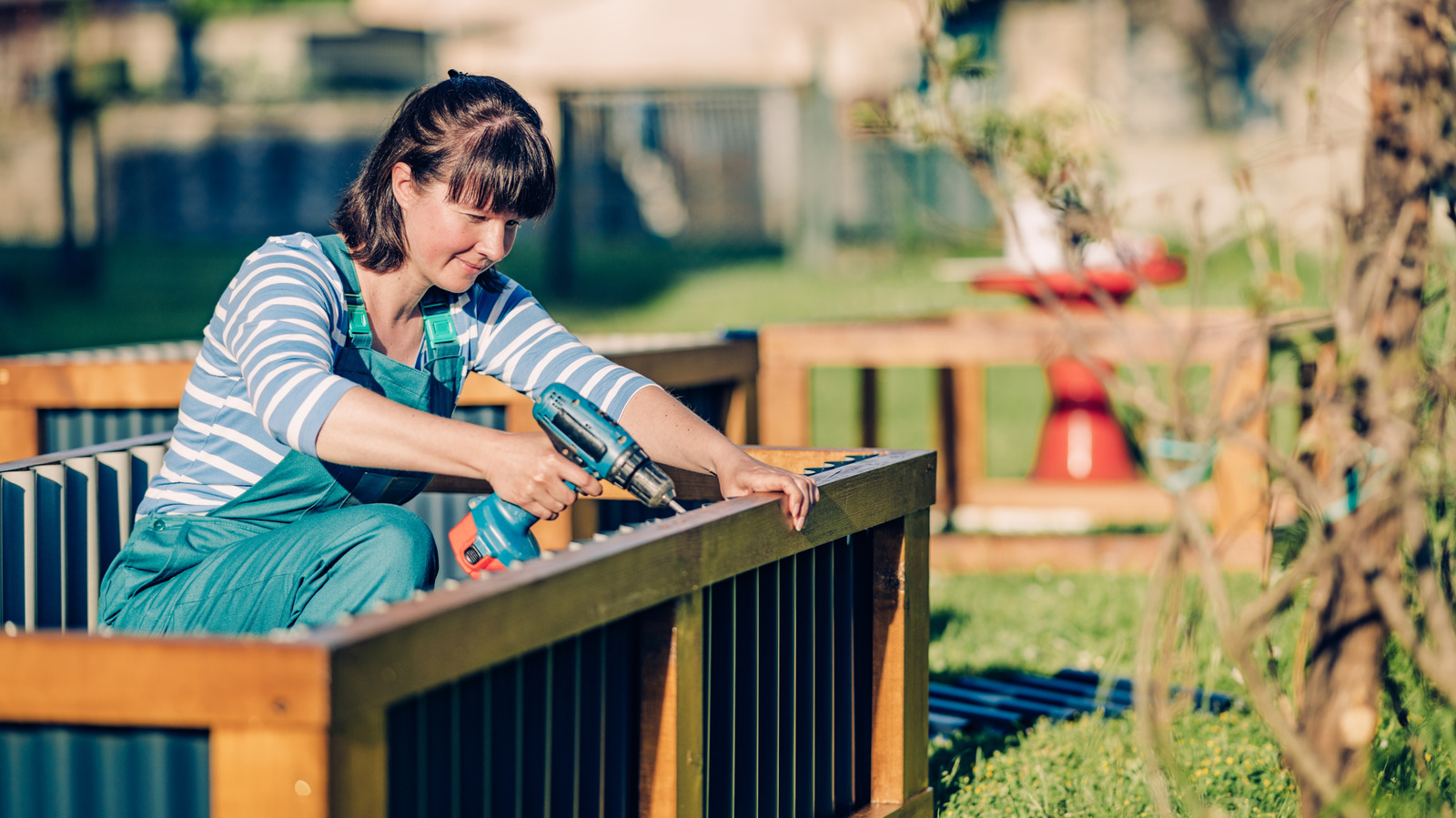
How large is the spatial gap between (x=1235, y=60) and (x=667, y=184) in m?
8.18

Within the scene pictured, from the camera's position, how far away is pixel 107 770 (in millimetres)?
1705

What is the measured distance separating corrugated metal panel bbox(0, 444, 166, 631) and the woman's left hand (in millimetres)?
1317

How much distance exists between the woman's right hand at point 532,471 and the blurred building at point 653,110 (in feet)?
37.3

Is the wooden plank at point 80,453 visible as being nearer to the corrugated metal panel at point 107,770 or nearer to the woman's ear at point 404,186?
the woman's ear at point 404,186

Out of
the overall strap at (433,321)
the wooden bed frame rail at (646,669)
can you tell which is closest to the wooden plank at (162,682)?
the wooden bed frame rail at (646,669)

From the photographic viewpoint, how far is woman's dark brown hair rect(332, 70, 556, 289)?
2.59m

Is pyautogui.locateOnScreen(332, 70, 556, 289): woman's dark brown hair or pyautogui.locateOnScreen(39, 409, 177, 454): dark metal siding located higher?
pyautogui.locateOnScreen(332, 70, 556, 289): woman's dark brown hair

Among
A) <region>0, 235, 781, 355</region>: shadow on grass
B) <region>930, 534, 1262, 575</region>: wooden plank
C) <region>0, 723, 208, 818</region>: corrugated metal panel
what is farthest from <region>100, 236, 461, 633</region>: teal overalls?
<region>0, 235, 781, 355</region>: shadow on grass

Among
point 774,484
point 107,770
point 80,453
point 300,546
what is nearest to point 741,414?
point 80,453

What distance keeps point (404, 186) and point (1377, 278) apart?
161 centimetres

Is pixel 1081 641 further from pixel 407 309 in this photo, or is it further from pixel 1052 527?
pixel 407 309

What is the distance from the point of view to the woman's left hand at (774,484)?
2443 millimetres

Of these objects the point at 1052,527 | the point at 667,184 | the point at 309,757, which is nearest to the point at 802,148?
the point at 667,184

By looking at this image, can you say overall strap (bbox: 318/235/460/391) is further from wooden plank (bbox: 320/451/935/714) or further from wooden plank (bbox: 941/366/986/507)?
wooden plank (bbox: 941/366/986/507)
